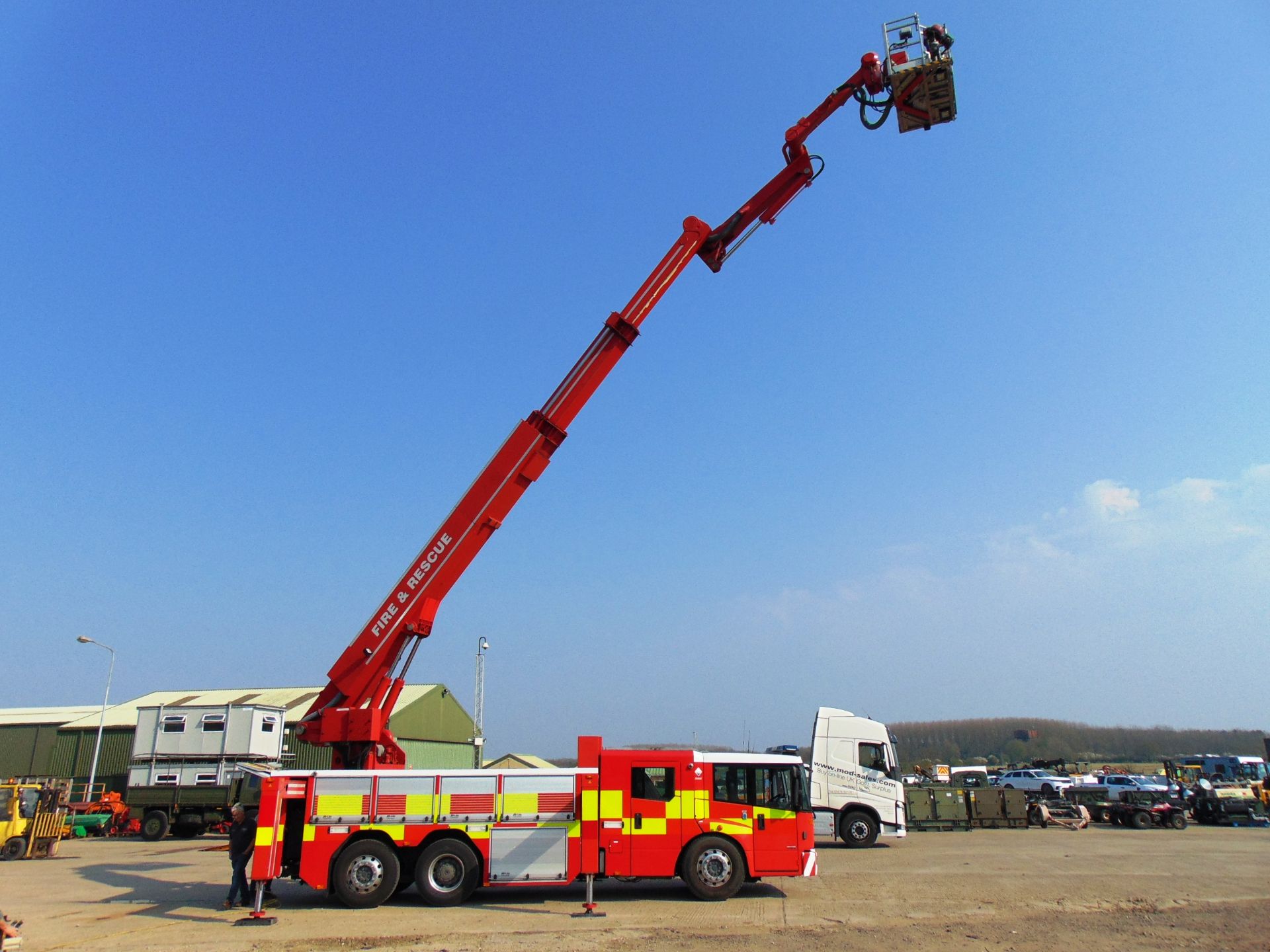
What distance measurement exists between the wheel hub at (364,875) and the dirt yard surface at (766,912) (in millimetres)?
440

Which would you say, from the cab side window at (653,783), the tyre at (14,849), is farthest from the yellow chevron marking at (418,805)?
the tyre at (14,849)

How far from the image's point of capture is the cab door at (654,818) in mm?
13555

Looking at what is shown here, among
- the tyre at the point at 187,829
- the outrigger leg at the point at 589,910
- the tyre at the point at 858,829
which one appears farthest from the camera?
the tyre at the point at 187,829

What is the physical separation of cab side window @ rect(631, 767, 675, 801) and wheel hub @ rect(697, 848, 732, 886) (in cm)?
110

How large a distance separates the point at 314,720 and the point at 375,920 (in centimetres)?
469

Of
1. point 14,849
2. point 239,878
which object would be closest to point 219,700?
point 14,849

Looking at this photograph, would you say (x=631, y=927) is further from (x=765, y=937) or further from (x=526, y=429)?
(x=526, y=429)

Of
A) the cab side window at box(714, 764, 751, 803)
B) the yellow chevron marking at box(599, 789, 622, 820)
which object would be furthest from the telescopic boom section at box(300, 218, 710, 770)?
the cab side window at box(714, 764, 751, 803)

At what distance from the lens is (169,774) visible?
28688 millimetres

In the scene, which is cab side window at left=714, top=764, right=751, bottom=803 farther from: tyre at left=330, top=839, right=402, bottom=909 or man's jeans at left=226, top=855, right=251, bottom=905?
man's jeans at left=226, top=855, right=251, bottom=905

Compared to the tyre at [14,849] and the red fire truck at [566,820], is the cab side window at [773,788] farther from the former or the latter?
the tyre at [14,849]

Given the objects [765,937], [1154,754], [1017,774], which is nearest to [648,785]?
[765,937]

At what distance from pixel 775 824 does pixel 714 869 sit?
4.19 ft

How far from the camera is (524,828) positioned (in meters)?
13.6
